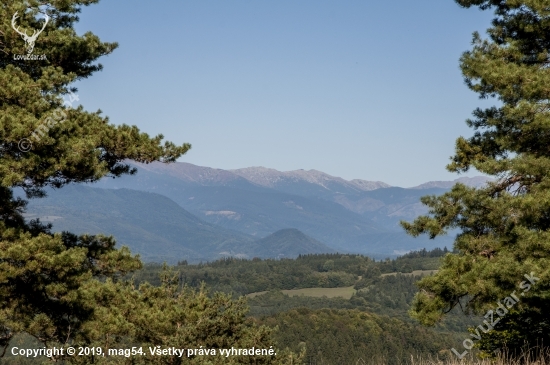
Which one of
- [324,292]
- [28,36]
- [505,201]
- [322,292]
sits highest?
[28,36]

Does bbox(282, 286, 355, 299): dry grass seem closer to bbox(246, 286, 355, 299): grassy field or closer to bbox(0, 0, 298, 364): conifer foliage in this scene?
bbox(246, 286, 355, 299): grassy field

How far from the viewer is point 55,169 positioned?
9422 millimetres

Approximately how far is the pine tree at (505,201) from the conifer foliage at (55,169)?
6245 millimetres

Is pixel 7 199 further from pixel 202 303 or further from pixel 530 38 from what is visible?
pixel 530 38

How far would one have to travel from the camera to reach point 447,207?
38.9 ft

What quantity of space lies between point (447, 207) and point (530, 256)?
2.50 meters

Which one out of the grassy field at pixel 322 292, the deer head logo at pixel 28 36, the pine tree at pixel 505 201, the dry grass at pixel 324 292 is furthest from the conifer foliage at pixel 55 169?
the dry grass at pixel 324 292

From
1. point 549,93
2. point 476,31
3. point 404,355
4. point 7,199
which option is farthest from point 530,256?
point 404,355

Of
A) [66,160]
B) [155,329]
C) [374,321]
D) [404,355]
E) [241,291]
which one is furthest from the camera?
[241,291]

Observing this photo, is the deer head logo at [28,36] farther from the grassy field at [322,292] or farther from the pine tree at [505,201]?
the grassy field at [322,292]

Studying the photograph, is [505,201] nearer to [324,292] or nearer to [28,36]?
[28,36]

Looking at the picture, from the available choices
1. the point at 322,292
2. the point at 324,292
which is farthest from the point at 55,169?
the point at 322,292

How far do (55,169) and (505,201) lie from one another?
8.49m

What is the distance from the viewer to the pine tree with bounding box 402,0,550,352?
32.0 ft
